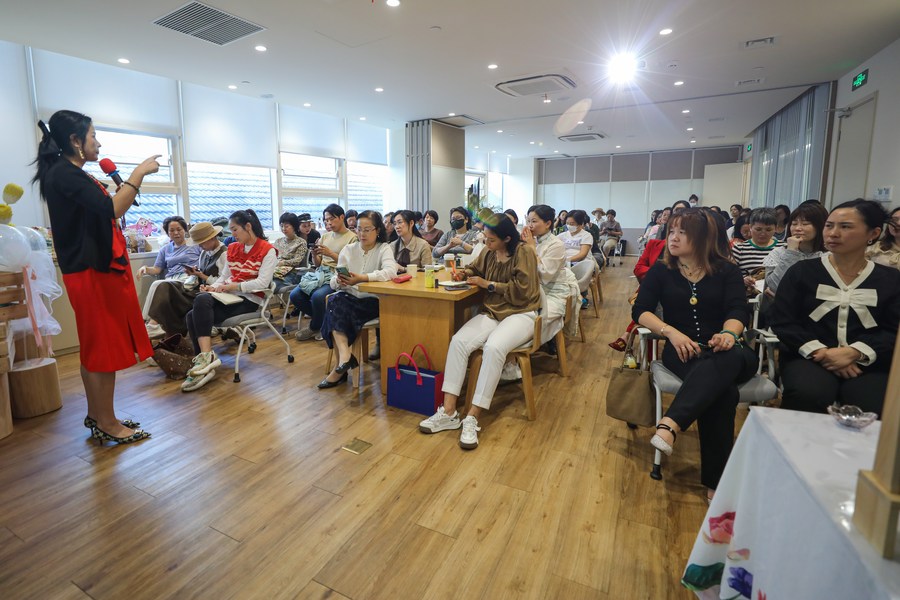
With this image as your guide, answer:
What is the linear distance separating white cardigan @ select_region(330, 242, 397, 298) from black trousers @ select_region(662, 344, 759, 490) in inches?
84.6

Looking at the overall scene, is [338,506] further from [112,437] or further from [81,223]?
[81,223]

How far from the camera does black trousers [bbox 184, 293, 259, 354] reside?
3.54 metres

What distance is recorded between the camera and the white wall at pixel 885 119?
14.2ft

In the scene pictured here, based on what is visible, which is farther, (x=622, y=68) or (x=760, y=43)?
(x=622, y=68)

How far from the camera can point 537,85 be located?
6.21 metres

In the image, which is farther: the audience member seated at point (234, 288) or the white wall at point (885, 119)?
the white wall at point (885, 119)

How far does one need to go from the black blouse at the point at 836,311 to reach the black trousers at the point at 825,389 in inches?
2.5

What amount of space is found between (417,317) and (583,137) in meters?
9.30

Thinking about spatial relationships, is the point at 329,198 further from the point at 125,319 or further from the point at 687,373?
the point at 687,373

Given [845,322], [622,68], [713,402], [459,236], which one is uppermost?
[622,68]

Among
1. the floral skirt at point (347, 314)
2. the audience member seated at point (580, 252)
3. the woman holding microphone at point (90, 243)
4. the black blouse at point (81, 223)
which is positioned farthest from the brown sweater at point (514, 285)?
the black blouse at point (81, 223)

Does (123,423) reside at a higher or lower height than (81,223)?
lower

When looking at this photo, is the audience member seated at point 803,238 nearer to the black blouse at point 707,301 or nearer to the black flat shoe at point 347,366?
the black blouse at point 707,301

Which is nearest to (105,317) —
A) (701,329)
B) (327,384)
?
(327,384)
